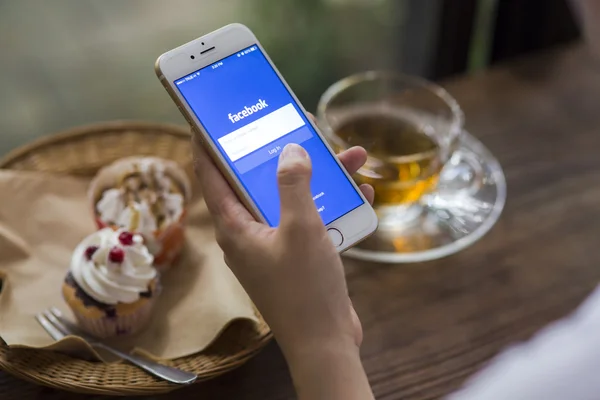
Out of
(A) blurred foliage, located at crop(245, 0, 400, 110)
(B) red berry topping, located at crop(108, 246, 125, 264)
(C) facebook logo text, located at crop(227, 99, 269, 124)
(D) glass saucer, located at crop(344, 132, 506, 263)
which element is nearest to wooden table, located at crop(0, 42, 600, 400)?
(D) glass saucer, located at crop(344, 132, 506, 263)

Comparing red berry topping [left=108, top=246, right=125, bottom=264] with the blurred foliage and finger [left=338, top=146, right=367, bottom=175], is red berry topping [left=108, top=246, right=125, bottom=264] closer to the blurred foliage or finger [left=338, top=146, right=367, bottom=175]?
finger [left=338, top=146, right=367, bottom=175]

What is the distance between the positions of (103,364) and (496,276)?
437 mm

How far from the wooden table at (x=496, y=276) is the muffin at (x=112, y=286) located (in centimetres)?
8

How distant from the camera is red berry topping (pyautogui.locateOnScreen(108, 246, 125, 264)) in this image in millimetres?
690

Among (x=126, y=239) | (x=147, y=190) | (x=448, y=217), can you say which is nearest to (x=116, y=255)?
(x=126, y=239)

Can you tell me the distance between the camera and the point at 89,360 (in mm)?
667

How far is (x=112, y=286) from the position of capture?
2.27ft

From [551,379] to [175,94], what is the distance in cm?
39

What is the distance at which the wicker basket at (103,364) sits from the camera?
63cm

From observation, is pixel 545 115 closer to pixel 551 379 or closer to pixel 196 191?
pixel 196 191

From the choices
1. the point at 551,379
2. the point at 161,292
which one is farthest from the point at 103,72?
the point at 551,379

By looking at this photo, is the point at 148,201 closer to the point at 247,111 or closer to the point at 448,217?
the point at 247,111

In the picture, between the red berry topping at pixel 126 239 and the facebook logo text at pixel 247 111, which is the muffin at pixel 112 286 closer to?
the red berry topping at pixel 126 239

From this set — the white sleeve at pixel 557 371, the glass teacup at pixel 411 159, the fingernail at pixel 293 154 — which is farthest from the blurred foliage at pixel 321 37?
the white sleeve at pixel 557 371
